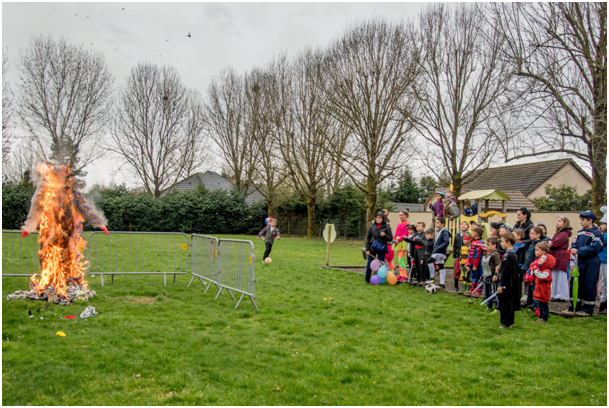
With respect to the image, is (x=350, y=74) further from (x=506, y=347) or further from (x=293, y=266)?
(x=506, y=347)

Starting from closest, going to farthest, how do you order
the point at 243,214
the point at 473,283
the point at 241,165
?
the point at 473,283, the point at 243,214, the point at 241,165

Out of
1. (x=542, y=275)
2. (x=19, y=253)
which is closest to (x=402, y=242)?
(x=542, y=275)

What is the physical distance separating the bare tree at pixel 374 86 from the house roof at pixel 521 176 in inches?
333

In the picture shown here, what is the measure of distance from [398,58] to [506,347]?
19.9 meters

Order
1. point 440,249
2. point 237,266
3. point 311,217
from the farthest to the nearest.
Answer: point 311,217, point 440,249, point 237,266

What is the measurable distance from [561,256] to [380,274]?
420 centimetres

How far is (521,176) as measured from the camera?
32.8 metres

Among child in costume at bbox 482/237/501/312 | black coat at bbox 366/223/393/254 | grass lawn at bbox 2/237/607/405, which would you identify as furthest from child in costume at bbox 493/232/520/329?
black coat at bbox 366/223/393/254

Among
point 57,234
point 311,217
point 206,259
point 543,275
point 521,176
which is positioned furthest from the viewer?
point 521,176

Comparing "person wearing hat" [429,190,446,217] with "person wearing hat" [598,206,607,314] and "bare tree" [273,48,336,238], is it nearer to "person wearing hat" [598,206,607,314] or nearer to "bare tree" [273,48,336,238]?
"person wearing hat" [598,206,607,314]

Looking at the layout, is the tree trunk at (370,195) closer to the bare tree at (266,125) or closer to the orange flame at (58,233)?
the bare tree at (266,125)

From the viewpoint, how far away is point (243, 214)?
3519 cm

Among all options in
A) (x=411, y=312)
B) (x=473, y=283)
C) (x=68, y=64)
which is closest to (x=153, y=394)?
(x=411, y=312)

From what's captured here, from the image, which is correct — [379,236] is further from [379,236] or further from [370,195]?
[370,195]
